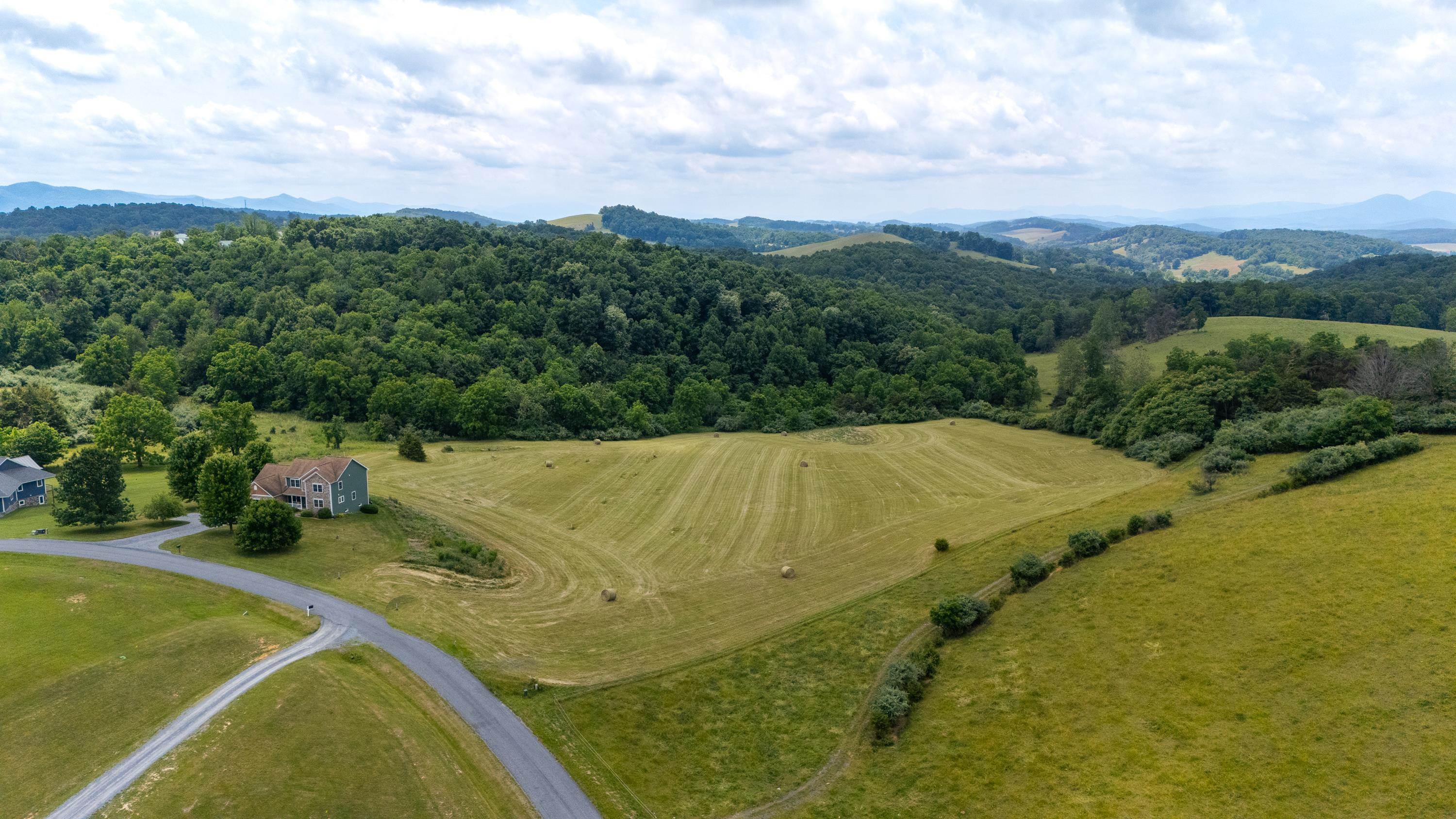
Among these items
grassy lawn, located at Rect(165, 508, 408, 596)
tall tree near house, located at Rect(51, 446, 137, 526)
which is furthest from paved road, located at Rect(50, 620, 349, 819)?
tall tree near house, located at Rect(51, 446, 137, 526)

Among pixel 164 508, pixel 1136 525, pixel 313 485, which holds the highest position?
pixel 313 485

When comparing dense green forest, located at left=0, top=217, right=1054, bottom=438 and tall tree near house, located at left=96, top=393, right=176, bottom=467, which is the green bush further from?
tall tree near house, located at left=96, top=393, right=176, bottom=467

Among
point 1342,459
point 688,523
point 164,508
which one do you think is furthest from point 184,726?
point 1342,459

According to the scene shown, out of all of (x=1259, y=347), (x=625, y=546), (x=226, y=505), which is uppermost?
(x=1259, y=347)

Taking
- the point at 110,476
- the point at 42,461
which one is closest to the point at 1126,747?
the point at 110,476

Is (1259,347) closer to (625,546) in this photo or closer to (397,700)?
(625,546)

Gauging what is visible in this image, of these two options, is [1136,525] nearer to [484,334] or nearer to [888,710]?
[888,710]

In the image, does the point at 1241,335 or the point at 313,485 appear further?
the point at 1241,335
